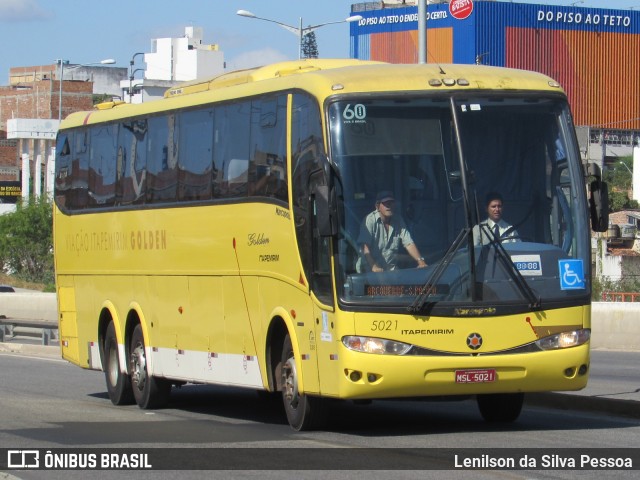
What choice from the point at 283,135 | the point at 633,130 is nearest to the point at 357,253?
the point at 283,135

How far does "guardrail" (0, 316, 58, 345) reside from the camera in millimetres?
33250

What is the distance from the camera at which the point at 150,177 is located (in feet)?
56.6

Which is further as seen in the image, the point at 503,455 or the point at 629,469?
the point at 503,455

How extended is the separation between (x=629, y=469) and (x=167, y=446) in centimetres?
415

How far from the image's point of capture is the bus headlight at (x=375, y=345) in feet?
40.7

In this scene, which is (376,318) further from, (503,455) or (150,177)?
(150,177)

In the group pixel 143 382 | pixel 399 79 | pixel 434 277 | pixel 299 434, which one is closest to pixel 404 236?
pixel 434 277

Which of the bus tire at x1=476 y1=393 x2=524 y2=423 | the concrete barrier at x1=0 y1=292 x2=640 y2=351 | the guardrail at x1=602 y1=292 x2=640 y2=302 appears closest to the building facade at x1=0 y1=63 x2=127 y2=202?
the guardrail at x1=602 y1=292 x2=640 y2=302

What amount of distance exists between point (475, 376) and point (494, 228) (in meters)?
1.32

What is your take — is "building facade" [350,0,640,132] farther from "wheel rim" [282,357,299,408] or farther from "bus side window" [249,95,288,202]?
"wheel rim" [282,357,299,408]

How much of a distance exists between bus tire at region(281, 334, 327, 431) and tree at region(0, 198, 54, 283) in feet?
236

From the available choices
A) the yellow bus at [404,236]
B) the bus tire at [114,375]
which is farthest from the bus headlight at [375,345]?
the bus tire at [114,375]

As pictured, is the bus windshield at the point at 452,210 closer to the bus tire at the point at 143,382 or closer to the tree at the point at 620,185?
the bus tire at the point at 143,382

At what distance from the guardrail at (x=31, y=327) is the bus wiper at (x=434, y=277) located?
70.3 ft
